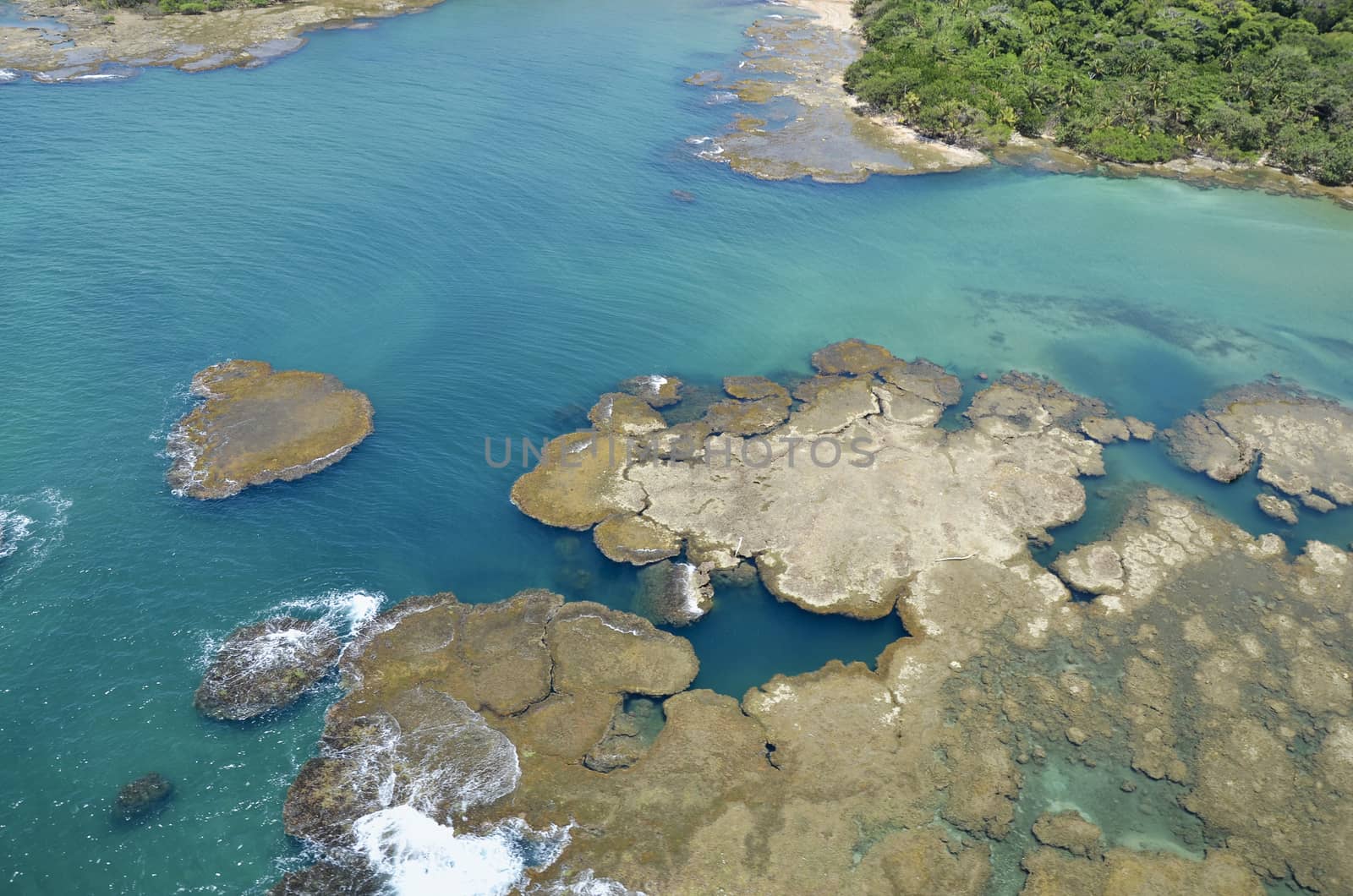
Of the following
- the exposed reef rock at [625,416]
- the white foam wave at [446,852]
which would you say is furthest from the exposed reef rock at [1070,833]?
the exposed reef rock at [625,416]

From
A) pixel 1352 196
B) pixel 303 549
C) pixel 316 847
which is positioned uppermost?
pixel 1352 196

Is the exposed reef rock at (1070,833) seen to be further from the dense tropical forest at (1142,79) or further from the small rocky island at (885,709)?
the dense tropical forest at (1142,79)

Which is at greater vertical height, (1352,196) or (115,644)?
(1352,196)

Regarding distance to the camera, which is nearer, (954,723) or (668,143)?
(954,723)

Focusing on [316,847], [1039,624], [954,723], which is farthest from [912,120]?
[316,847]

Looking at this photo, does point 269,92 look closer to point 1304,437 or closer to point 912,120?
point 912,120

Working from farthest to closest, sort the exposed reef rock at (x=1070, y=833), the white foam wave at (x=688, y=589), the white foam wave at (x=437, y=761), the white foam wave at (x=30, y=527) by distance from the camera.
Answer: the white foam wave at (x=30, y=527) < the white foam wave at (x=688, y=589) < the white foam wave at (x=437, y=761) < the exposed reef rock at (x=1070, y=833)

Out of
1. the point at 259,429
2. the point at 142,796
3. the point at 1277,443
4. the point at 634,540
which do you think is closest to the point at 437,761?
the point at 142,796

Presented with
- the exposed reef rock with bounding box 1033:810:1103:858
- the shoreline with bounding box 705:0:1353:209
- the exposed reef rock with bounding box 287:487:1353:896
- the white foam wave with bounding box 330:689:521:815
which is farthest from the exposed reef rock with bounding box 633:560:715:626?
the shoreline with bounding box 705:0:1353:209
